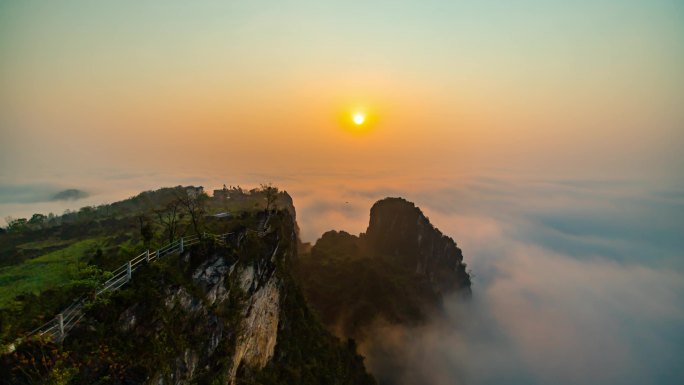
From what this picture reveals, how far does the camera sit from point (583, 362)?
11956 centimetres

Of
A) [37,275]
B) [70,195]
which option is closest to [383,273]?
[37,275]

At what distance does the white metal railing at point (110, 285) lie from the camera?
15680 millimetres

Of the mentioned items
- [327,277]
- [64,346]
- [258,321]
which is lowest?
[327,277]

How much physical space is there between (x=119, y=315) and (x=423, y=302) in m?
78.0

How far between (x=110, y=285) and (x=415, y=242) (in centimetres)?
9444

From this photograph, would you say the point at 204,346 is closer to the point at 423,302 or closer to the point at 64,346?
the point at 64,346

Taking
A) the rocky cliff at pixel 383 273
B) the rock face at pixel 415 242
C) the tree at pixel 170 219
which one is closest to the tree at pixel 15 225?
the tree at pixel 170 219

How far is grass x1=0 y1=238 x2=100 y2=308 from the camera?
1981 centimetres

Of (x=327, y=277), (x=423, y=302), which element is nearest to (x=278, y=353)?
(x=327, y=277)

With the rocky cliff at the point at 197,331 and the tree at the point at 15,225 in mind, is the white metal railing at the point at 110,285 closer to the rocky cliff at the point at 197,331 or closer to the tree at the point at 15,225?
the rocky cliff at the point at 197,331

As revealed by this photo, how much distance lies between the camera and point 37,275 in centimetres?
2291

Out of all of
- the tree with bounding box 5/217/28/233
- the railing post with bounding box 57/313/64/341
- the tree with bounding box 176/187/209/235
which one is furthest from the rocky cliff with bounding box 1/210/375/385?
the tree with bounding box 5/217/28/233

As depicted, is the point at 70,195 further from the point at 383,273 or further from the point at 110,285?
the point at 110,285

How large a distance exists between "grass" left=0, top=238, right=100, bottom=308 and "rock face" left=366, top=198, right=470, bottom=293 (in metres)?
88.3
